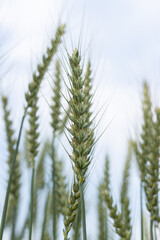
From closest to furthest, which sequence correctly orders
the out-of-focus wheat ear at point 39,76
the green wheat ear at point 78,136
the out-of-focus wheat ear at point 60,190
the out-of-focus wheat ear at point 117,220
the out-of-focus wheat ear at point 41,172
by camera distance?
the green wheat ear at point 78,136
the out-of-focus wheat ear at point 117,220
the out-of-focus wheat ear at point 39,76
the out-of-focus wheat ear at point 60,190
the out-of-focus wheat ear at point 41,172

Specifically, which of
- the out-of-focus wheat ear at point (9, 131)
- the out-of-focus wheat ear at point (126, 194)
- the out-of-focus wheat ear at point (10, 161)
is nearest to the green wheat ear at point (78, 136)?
the out-of-focus wheat ear at point (126, 194)

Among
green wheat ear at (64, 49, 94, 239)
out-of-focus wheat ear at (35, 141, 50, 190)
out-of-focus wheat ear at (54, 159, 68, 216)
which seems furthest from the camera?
out-of-focus wheat ear at (35, 141, 50, 190)

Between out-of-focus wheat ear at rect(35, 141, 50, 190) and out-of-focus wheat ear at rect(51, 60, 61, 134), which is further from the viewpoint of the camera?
out-of-focus wheat ear at rect(35, 141, 50, 190)

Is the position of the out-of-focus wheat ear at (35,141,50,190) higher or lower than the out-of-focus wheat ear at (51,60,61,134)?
lower

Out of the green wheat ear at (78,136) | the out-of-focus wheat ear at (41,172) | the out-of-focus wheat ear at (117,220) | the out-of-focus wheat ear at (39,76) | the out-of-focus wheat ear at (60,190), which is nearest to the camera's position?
the green wheat ear at (78,136)

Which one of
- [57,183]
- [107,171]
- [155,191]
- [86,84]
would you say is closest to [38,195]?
[57,183]

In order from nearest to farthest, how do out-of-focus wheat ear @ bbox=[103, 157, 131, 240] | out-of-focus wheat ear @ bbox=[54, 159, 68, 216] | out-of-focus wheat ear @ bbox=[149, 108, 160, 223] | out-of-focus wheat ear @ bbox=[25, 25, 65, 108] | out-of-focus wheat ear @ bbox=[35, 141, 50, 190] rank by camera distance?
out-of-focus wheat ear @ bbox=[103, 157, 131, 240]
out-of-focus wheat ear @ bbox=[149, 108, 160, 223]
out-of-focus wheat ear @ bbox=[25, 25, 65, 108]
out-of-focus wheat ear @ bbox=[54, 159, 68, 216]
out-of-focus wheat ear @ bbox=[35, 141, 50, 190]

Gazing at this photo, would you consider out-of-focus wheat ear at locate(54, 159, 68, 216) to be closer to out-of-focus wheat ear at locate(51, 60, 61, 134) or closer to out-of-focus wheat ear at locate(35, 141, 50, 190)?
out-of-focus wheat ear at locate(51, 60, 61, 134)

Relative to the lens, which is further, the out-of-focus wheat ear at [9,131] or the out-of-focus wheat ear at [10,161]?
the out-of-focus wheat ear at [9,131]

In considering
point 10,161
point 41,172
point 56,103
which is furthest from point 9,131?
point 41,172

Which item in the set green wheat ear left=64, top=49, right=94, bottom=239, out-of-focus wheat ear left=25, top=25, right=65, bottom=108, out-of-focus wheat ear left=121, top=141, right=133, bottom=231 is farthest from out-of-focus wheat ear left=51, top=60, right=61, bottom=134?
green wheat ear left=64, top=49, right=94, bottom=239

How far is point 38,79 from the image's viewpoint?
6.79 feet

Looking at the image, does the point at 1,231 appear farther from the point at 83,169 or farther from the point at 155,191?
the point at 155,191

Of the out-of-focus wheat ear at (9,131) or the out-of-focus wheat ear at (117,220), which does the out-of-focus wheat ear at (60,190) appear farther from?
the out-of-focus wheat ear at (117,220)
